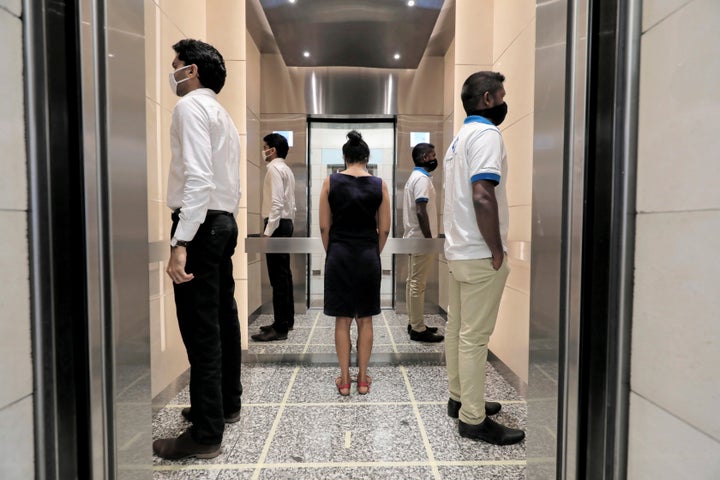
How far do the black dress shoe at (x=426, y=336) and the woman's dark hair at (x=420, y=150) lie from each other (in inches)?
55.5

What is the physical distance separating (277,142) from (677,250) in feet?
8.94

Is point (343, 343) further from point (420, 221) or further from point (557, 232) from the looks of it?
point (557, 232)

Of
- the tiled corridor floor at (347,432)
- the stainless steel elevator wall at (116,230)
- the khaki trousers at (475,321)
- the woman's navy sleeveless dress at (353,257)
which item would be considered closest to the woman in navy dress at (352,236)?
the woman's navy sleeveless dress at (353,257)

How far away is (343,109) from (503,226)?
1.87 m

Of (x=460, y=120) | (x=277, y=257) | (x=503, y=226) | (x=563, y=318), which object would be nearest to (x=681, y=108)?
(x=563, y=318)

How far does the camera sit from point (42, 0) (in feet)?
2.79

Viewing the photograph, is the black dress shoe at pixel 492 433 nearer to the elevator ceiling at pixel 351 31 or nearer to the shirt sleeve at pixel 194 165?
the shirt sleeve at pixel 194 165

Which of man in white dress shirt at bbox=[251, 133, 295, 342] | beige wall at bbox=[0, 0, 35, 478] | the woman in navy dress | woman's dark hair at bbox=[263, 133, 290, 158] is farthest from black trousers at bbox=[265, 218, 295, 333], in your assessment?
beige wall at bbox=[0, 0, 35, 478]

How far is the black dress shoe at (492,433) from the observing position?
1819 millimetres

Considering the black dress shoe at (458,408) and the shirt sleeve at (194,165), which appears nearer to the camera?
the shirt sleeve at (194,165)

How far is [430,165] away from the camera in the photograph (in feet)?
10.1

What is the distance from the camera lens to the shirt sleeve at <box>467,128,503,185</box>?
173cm

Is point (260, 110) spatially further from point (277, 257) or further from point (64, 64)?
point (64, 64)

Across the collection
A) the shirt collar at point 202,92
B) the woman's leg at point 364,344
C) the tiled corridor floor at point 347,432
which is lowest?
the tiled corridor floor at point 347,432
